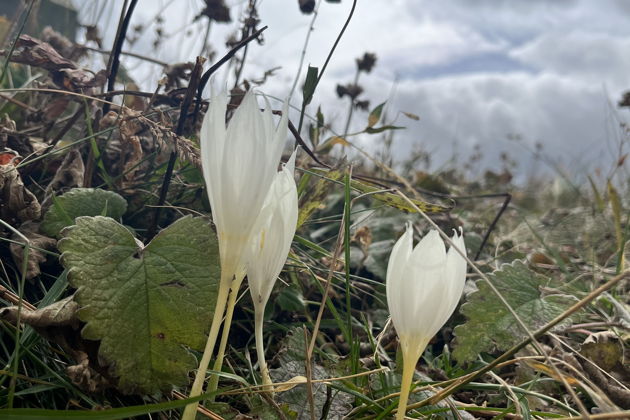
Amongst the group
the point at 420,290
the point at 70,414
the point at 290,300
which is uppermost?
the point at 420,290

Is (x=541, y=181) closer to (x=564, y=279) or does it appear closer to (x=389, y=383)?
(x=564, y=279)

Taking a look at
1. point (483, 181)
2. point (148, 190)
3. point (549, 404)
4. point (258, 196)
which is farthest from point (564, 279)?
point (483, 181)

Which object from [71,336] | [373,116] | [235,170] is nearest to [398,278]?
[235,170]

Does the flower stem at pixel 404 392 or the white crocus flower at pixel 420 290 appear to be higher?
the white crocus flower at pixel 420 290

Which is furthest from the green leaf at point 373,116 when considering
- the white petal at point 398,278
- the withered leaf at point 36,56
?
the white petal at point 398,278

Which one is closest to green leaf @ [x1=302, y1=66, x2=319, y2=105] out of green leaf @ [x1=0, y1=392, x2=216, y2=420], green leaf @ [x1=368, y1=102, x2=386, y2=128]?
green leaf @ [x1=368, y1=102, x2=386, y2=128]

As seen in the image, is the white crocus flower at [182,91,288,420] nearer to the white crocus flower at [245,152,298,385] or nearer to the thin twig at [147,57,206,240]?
the white crocus flower at [245,152,298,385]

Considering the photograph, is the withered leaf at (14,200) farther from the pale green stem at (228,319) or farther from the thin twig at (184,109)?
the pale green stem at (228,319)

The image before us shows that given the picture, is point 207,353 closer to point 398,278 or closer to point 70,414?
point 70,414
